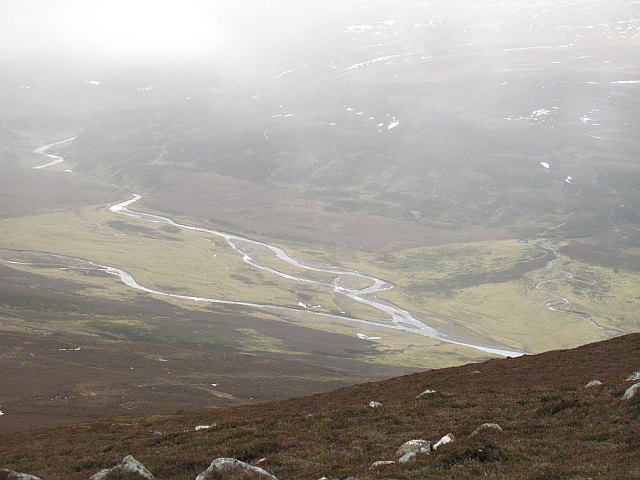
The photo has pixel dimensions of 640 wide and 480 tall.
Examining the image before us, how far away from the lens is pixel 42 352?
100125 millimetres

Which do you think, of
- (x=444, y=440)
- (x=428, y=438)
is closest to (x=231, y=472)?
(x=444, y=440)

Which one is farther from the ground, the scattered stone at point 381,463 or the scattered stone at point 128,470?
the scattered stone at point 381,463

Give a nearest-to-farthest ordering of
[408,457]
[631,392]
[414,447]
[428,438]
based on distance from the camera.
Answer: [408,457], [414,447], [428,438], [631,392]

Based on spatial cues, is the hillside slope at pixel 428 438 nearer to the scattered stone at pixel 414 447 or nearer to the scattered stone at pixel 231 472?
the scattered stone at pixel 414 447

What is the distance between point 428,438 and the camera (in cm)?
2603

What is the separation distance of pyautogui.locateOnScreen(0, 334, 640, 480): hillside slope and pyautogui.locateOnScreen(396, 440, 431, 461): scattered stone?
0.41 metres

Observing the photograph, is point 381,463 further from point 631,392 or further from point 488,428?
point 631,392

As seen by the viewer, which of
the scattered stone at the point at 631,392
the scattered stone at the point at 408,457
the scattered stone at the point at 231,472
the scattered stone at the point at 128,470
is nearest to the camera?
the scattered stone at the point at 231,472

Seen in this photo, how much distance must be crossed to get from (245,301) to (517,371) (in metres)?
131

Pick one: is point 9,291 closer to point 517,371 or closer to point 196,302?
point 196,302

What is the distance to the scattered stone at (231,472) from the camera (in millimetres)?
21208

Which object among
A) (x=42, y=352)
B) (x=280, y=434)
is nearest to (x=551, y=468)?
(x=280, y=434)

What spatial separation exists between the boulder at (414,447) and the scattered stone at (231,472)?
478cm

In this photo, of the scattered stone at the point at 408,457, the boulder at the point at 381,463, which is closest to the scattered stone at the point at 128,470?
the boulder at the point at 381,463
